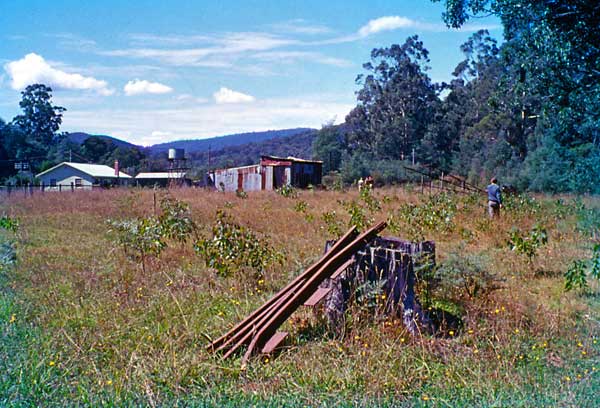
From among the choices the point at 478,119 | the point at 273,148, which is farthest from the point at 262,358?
the point at 273,148

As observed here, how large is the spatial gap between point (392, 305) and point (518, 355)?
3.56 feet

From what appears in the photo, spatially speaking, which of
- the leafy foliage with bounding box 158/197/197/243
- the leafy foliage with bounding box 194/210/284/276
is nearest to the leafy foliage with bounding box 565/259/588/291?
the leafy foliage with bounding box 194/210/284/276

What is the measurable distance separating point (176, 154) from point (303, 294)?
3826 centimetres

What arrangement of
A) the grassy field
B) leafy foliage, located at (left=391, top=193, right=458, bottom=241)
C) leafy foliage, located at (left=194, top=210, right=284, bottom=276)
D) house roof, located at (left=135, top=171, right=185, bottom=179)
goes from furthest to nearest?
1. house roof, located at (left=135, top=171, right=185, bottom=179)
2. leafy foliage, located at (left=391, top=193, right=458, bottom=241)
3. leafy foliage, located at (left=194, top=210, right=284, bottom=276)
4. the grassy field

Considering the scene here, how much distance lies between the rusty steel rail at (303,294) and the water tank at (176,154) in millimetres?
37321

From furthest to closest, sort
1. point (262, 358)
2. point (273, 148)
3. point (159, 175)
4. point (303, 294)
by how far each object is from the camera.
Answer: point (273, 148) → point (159, 175) → point (303, 294) → point (262, 358)

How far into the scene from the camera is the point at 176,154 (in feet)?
137

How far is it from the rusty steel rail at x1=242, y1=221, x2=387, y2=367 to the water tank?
37.3 meters

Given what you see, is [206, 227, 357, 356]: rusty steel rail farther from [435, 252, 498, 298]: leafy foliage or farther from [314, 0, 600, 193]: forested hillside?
[314, 0, 600, 193]: forested hillside

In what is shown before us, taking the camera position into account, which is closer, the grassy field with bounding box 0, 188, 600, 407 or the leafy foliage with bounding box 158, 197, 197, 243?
the grassy field with bounding box 0, 188, 600, 407

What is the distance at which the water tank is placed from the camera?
4128 centimetres

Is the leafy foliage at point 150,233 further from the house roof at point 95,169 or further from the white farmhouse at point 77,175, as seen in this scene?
the house roof at point 95,169

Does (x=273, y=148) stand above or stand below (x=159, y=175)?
above

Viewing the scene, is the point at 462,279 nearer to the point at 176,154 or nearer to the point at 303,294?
the point at 303,294
